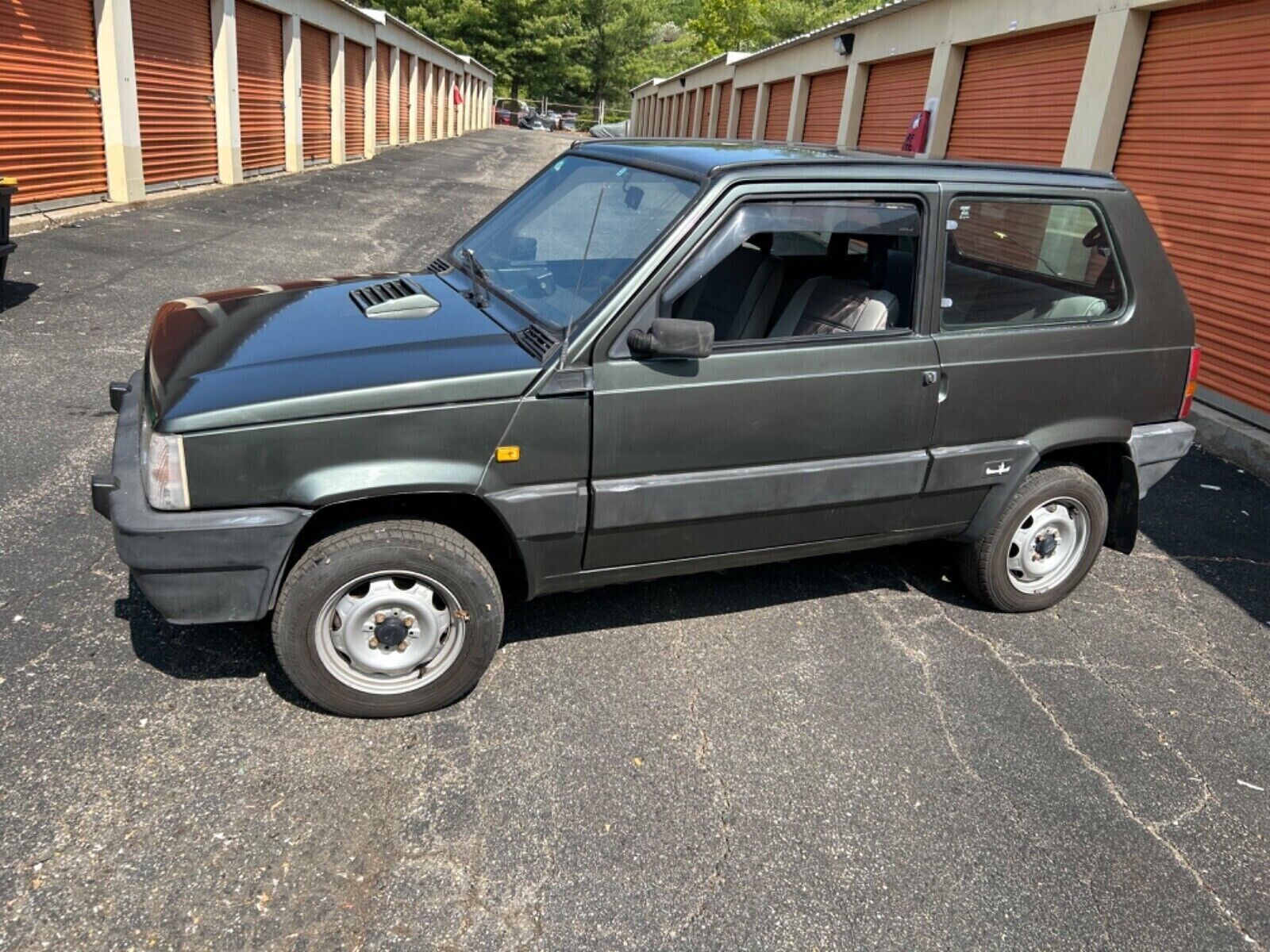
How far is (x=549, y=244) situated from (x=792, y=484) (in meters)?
1.40

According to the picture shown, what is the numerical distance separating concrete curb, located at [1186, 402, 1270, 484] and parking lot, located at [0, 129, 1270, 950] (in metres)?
2.38

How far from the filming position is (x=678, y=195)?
3328 mm

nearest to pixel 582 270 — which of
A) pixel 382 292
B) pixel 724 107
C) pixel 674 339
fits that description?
pixel 674 339

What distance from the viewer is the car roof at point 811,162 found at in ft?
11.2

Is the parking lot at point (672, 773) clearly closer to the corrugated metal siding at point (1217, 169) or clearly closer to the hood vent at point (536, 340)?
the hood vent at point (536, 340)

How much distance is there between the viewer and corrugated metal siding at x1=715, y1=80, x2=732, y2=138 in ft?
99.8

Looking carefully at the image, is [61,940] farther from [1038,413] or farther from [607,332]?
[1038,413]

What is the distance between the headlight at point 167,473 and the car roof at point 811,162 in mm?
1908

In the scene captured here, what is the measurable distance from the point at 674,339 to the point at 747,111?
26.7m

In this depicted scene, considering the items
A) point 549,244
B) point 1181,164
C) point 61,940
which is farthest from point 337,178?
point 61,940

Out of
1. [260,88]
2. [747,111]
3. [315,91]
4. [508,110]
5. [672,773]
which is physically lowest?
[672,773]

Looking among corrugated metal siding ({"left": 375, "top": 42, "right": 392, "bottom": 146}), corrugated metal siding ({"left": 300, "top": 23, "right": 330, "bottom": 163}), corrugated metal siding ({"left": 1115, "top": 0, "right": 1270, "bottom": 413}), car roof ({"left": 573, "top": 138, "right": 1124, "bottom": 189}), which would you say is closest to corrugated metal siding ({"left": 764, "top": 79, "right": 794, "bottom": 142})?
corrugated metal siding ({"left": 300, "top": 23, "right": 330, "bottom": 163})

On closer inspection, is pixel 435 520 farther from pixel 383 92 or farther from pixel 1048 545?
pixel 383 92

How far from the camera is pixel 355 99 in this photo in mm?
24922
